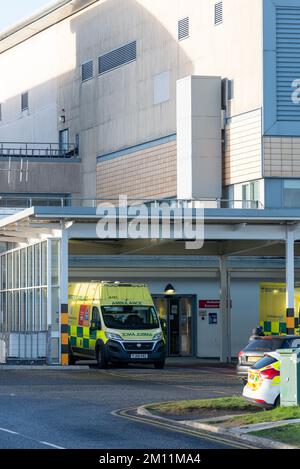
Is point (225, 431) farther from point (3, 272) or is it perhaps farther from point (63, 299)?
point (3, 272)

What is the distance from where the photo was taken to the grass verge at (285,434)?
18650mm

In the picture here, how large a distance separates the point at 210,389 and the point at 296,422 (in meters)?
10.4

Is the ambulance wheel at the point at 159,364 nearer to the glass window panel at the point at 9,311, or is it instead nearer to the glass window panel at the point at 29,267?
the glass window panel at the point at 29,267

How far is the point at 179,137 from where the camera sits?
52812 mm

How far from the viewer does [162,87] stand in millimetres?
55688

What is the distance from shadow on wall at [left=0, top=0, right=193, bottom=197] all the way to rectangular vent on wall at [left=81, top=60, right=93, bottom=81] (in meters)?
0.30

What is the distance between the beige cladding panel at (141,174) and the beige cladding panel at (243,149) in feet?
12.2

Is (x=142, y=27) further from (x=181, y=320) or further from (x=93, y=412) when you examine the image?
(x=93, y=412)

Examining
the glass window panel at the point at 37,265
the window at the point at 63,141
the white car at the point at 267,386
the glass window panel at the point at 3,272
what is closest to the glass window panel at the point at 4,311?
the glass window panel at the point at 3,272

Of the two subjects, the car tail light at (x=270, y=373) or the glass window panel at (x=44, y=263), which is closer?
the car tail light at (x=270, y=373)

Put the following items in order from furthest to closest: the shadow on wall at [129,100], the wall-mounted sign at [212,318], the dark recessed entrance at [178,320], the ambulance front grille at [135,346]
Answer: the shadow on wall at [129,100]
the wall-mounted sign at [212,318]
the dark recessed entrance at [178,320]
the ambulance front grille at [135,346]

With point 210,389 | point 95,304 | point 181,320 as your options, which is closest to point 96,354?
point 95,304

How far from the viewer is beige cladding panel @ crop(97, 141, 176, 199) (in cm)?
5488

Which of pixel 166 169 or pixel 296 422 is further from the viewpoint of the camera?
pixel 166 169
